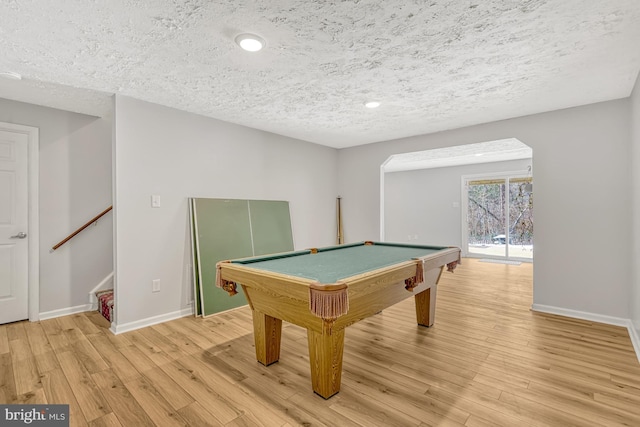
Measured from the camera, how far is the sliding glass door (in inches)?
257

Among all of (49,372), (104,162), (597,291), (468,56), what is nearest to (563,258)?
(597,291)

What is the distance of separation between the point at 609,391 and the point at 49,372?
12.2 ft

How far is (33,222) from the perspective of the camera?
3154 millimetres

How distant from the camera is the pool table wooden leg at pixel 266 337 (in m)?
2.20

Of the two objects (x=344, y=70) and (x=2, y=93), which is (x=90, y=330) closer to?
(x=2, y=93)

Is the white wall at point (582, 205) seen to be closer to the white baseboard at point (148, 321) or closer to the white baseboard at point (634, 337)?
the white baseboard at point (634, 337)

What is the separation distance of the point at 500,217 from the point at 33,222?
26.2 ft

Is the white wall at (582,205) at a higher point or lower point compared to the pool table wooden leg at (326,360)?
higher

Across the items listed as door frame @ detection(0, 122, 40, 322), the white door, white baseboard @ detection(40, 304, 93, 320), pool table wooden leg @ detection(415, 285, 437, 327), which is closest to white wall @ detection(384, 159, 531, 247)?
pool table wooden leg @ detection(415, 285, 437, 327)

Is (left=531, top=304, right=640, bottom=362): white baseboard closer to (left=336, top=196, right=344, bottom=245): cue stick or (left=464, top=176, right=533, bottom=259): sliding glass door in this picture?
(left=336, top=196, right=344, bottom=245): cue stick

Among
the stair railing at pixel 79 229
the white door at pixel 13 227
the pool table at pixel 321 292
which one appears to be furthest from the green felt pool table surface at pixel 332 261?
the white door at pixel 13 227

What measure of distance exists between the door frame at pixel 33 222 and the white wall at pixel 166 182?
1082mm

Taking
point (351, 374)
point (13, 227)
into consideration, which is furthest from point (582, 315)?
point (13, 227)

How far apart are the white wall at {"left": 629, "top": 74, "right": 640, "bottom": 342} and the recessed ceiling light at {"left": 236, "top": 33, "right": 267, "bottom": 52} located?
3.04m
